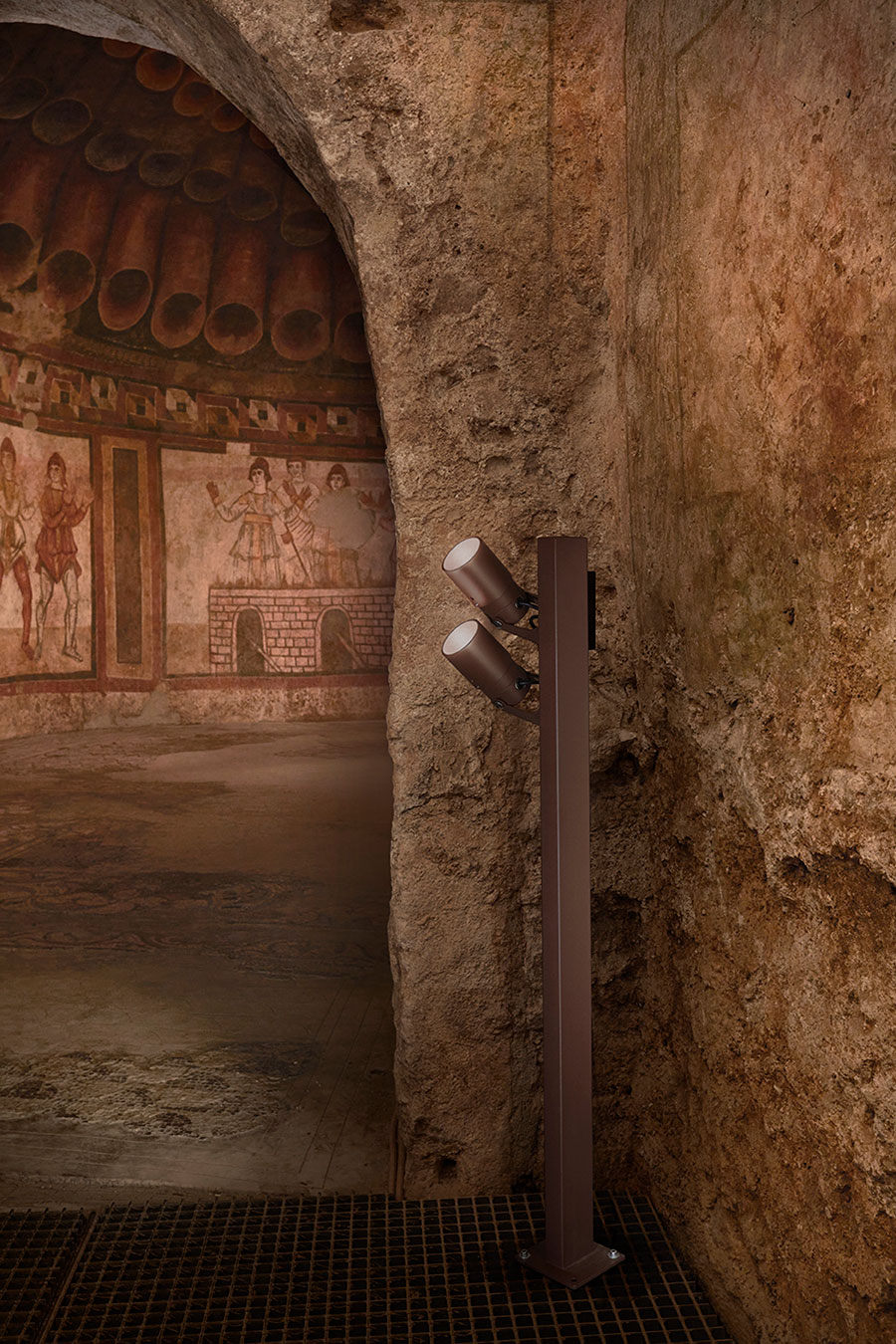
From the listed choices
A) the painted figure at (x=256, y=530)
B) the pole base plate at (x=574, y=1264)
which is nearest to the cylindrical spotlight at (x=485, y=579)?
the pole base plate at (x=574, y=1264)

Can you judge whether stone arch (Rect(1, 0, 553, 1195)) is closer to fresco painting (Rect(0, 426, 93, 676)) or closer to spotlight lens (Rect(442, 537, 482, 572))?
spotlight lens (Rect(442, 537, 482, 572))

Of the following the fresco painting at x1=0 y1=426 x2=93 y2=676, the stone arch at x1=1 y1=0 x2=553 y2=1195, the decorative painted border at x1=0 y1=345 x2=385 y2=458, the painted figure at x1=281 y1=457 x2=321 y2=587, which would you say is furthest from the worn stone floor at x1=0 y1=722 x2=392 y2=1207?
the painted figure at x1=281 y1=457 x2=321 y2=587

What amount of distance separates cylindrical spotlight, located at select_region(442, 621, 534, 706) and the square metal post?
0.05m

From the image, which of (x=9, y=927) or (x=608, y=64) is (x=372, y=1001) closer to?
(x=9, y=927)

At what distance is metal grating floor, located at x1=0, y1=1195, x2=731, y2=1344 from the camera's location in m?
2.10

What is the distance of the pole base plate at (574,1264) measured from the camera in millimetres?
2219

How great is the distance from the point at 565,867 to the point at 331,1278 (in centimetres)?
100

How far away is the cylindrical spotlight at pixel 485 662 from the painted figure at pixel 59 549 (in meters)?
8.75

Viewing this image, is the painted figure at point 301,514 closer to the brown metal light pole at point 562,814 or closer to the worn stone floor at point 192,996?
the worn stone floor at point 192,996

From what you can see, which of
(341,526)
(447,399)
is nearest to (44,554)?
(341,526)

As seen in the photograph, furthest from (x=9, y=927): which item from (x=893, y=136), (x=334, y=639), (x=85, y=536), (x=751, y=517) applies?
(x=334, y=639)

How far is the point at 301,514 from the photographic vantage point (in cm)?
1189

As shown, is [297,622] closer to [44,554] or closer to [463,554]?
[44,554]

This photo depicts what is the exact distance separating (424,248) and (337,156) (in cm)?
27
